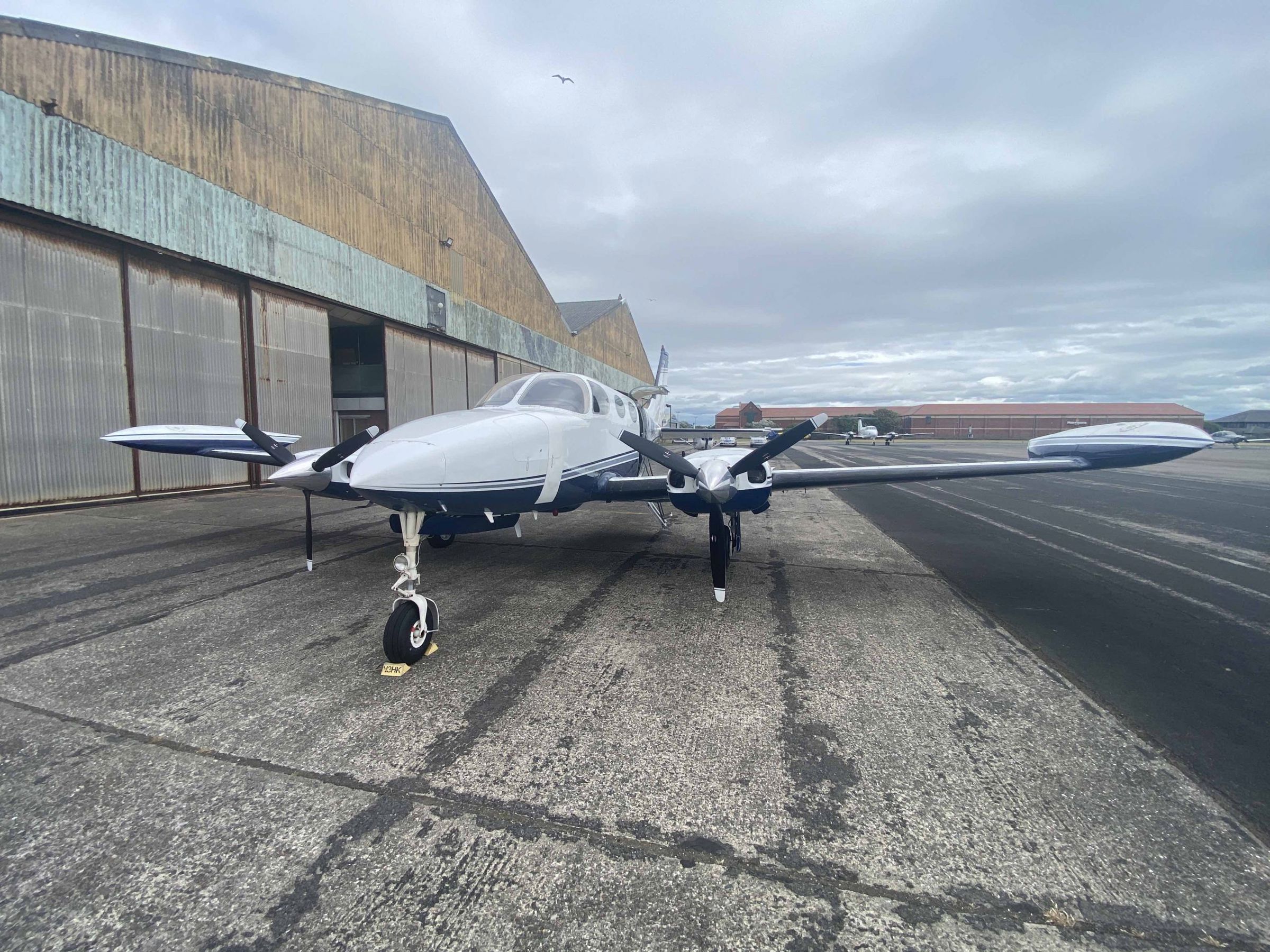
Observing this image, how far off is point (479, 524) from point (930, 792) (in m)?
4.66

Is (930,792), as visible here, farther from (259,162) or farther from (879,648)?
(259,162)

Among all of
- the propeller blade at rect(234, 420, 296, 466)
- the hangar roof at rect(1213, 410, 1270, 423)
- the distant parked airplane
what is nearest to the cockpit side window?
the propeller blade at rect(234, 420, 296, 466)

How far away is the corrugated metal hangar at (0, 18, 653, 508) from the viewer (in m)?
10.8

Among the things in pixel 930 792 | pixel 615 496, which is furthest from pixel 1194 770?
pixel 615 496

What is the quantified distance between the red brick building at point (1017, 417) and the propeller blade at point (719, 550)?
73.5m

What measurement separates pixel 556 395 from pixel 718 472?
247cm

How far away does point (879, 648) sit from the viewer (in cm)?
494

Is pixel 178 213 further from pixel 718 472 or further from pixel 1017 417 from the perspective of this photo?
pixel 1017 417


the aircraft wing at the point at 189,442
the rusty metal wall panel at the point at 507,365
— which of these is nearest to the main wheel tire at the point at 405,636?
the aircraft wing at the point at 189,442

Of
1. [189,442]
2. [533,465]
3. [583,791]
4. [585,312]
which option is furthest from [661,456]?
[585,312]

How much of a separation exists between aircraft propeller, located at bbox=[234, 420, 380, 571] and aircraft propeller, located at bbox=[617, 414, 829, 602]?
2.73 m

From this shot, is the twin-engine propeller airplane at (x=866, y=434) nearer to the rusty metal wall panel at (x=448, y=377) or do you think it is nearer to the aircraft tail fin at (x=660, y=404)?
the aircraft tail fin at (x=660, y=404)

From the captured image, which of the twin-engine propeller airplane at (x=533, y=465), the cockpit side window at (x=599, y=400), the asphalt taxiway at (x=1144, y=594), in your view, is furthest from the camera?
the cockpit side window at (x=599, y=400)

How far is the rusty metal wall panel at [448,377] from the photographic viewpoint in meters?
22.9
